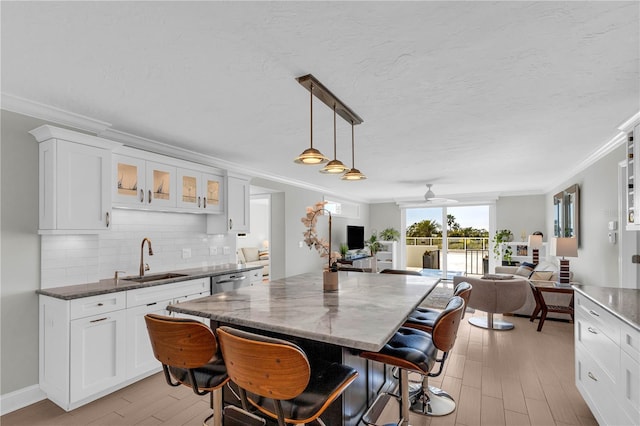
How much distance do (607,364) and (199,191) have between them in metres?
4.09

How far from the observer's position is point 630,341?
174 centimetres

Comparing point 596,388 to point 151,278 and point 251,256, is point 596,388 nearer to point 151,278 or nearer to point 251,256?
point 151,278

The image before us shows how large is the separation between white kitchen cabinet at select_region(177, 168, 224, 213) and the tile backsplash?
0.99 ft

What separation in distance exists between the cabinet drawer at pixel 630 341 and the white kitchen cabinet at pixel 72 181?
153 inches

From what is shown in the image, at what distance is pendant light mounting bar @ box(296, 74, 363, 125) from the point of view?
7.09ft

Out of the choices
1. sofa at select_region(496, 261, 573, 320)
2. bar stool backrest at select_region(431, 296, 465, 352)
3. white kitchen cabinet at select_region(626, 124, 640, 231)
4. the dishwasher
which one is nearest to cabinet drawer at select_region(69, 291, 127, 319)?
the dishwasher

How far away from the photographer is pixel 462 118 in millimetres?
2912

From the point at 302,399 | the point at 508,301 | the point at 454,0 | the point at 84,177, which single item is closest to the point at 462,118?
the point at 454,0

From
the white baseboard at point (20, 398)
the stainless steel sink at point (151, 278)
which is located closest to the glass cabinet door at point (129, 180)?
the stainless steel sink at point (151, 278)

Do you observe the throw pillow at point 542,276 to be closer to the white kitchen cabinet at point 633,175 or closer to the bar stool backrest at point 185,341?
the white kitchen cabinet at point 633,175

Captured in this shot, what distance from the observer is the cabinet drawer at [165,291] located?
2.95 m

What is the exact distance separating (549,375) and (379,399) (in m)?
1.91

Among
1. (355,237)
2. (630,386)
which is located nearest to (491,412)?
(630,386)

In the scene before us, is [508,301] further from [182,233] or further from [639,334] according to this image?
[182,233]
